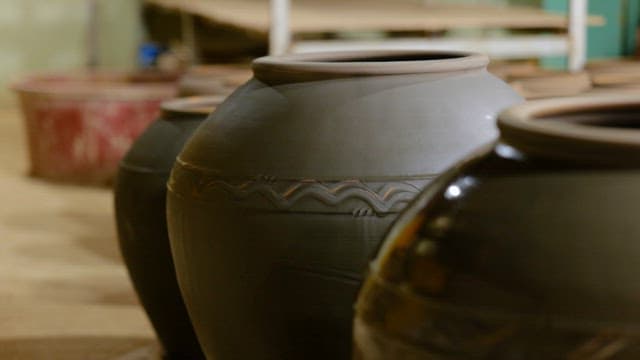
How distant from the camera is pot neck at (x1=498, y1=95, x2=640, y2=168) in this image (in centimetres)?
80

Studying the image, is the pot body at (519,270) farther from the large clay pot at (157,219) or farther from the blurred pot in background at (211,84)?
the blurred pot in background at (211,84)

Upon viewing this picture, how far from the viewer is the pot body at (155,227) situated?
5.67ft

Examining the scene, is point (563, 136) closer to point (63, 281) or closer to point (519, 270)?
point (519, 270)

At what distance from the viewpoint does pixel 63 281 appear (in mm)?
2631

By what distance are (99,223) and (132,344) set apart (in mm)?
1355

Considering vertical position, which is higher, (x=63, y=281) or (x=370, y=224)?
(x=370, y=224)

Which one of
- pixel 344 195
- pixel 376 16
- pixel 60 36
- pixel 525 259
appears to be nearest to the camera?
pixel 525 259

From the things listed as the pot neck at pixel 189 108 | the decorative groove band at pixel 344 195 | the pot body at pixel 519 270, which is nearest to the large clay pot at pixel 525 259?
the pot body at pixel 519 270

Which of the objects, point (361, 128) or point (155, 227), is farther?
point (155, 227)

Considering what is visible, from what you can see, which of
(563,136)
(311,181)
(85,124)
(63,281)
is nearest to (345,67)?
(311,181)

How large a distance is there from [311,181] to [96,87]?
3.09m

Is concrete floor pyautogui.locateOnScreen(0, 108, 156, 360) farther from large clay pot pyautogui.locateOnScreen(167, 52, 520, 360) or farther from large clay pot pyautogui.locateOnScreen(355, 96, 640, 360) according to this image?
large clay pot pyautogui.locateOnScreen(355, 96, 640, 360)

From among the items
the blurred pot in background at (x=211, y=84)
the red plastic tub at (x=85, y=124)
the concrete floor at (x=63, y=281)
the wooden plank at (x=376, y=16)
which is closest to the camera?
the concrete floor at (x=63, y=281)

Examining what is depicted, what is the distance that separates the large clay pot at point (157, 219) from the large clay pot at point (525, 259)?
880 mm
